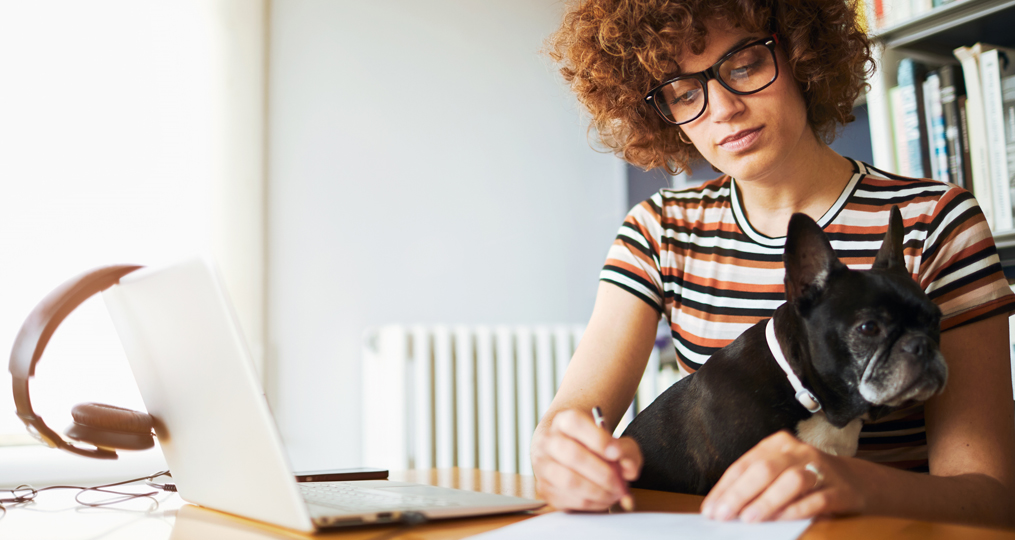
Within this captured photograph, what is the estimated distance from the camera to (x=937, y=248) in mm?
909

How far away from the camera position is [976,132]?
142cm

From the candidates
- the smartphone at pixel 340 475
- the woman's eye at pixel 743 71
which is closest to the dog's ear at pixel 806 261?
the woman's eye at pixel 743 71

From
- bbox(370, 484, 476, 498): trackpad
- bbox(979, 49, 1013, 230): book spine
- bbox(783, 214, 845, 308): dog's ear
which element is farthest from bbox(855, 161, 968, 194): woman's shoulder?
bbox(370, 484, 476, 498): trackpad

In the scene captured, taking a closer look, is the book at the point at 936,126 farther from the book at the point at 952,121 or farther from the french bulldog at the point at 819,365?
the french bulldog at the point at 819,365

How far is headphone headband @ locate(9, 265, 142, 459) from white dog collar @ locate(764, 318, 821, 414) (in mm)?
675

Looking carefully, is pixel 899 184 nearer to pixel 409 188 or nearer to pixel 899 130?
pixel 899 130

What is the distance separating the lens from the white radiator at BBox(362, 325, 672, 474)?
2105mm

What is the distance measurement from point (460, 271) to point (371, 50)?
80 cm

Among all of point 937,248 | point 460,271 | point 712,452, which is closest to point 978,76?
point 937,248

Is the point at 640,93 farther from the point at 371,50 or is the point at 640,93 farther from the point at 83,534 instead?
the point at 371,50

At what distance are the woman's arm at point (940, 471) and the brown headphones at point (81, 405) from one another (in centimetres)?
58

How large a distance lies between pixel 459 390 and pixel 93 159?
1.23 meters

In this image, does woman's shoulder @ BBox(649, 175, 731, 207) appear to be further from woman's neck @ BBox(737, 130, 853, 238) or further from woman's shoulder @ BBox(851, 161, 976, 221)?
woman's shoulder @ BBox(851, 161, 976, 221)

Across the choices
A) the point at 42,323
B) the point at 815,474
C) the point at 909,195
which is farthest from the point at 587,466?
the point at 909,195
